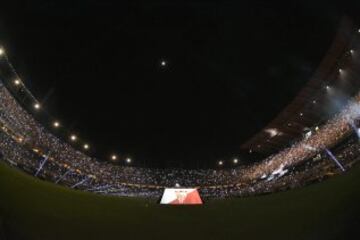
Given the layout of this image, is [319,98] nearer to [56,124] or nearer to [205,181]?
[205,181]

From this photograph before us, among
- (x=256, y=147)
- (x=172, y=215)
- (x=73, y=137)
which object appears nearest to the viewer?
(x=172, y=215)

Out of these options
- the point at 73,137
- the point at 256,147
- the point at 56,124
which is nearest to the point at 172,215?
the point at 256,147

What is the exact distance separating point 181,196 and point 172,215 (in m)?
0.50

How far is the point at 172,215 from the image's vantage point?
699 cm

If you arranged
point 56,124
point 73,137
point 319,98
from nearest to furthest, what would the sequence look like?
point 319,98 < point 56,124 < point 73,137

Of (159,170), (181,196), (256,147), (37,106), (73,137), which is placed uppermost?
(37,106)

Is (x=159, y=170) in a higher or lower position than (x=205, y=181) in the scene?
higher

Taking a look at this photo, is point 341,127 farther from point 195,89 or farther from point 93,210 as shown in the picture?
point 93,210

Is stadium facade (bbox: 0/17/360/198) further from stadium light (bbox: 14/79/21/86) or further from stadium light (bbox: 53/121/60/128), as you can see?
stadium light (bbox: 53/121/60/128)

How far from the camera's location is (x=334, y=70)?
773 centimetres

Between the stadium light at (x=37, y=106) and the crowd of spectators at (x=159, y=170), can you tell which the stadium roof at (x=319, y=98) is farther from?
the stadium light at (x=37, y=106)

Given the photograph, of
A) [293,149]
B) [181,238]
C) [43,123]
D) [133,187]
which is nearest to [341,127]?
[293,149]

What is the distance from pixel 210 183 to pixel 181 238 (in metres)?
1.61

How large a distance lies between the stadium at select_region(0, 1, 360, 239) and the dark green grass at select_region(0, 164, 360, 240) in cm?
1
